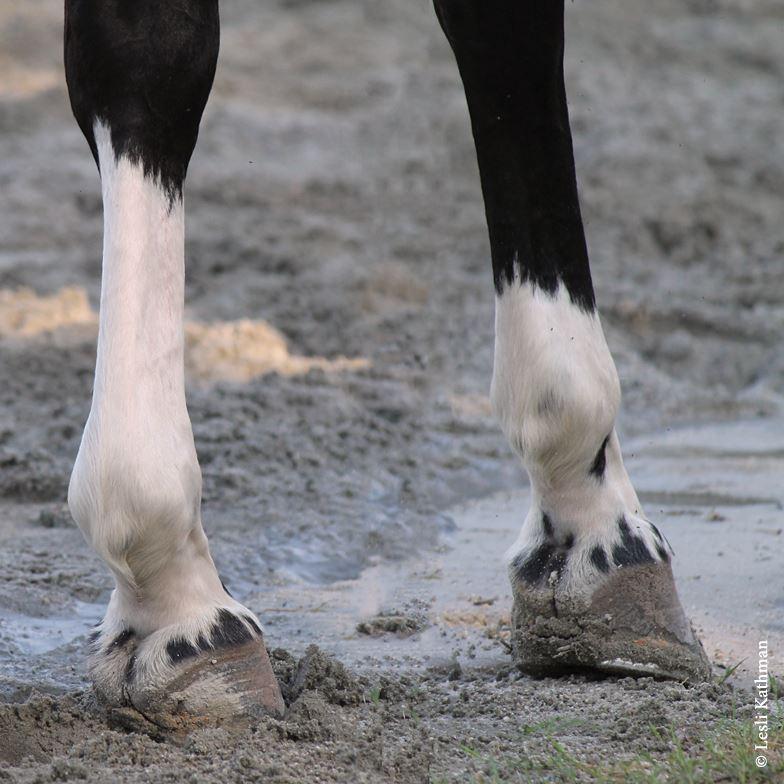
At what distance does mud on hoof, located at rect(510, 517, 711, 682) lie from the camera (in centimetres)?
224

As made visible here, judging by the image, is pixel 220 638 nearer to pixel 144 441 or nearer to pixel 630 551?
pixel 144 441

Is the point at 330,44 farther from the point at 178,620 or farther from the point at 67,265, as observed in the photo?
the point at 178,620

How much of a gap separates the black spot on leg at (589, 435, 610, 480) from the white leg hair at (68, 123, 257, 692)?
24.3 inches

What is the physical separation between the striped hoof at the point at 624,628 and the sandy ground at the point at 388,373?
0.05 m

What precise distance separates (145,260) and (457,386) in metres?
2.49

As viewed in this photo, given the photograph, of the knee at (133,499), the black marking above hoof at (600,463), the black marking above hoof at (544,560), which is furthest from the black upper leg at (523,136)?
the knee at (133,499)

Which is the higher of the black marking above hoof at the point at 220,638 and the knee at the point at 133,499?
the knee at the point at 133,499

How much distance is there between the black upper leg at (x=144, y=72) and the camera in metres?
2.04

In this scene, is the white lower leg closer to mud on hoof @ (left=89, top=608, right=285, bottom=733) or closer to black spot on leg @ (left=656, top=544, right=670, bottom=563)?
black spot on leg @ (left=656, top=544, right=670, bottom=563)

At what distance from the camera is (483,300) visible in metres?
5.15

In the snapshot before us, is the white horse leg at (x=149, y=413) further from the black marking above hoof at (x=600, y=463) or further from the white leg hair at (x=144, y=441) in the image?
the black marking above hoof at (x=600, y=463)

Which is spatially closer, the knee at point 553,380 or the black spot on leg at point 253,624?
the black spot on leg at point 253,624

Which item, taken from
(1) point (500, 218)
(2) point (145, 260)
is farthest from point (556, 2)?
(2) point (145, 260)

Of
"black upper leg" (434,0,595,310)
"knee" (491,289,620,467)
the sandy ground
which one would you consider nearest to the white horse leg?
the sandy ground
